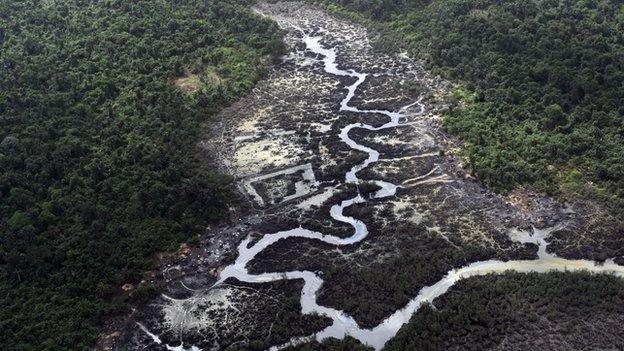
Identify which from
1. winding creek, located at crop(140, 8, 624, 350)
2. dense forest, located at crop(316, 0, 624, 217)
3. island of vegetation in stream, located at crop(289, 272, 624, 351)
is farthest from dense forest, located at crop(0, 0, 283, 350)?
dense forest, located at crop(316, 0, 624, 217)

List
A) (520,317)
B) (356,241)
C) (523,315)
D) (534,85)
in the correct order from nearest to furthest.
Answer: (520,317)
(523,315)
(356,241)
(534,85)

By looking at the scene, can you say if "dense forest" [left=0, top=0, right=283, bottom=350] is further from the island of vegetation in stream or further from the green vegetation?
the green vegetation

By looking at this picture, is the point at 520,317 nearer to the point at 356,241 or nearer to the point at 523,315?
the point at 523,315

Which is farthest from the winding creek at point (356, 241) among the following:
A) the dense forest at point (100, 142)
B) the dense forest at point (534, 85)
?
the dense forest at point (534, 85)

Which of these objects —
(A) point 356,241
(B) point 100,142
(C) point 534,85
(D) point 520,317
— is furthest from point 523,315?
(B) point 100,142

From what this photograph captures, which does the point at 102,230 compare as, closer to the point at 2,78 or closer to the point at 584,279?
the point at 2,78
